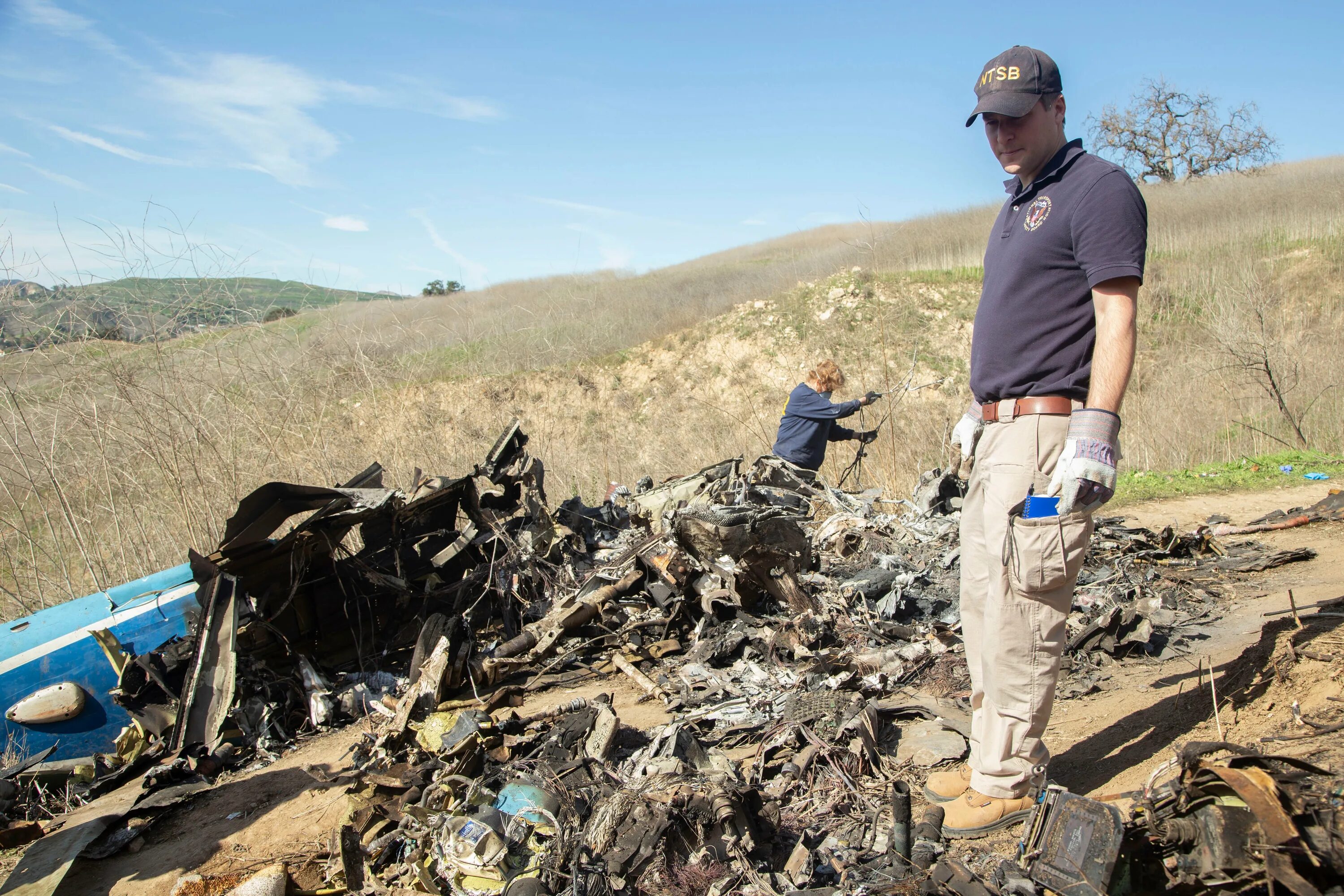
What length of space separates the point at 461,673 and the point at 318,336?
6.32 m

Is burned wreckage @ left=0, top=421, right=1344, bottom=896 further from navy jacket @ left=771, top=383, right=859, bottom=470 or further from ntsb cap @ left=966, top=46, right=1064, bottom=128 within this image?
ntsb cap @ left=966, top=46, right=1064, bottom=128

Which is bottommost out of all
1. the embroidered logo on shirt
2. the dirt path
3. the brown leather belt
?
the dirt path

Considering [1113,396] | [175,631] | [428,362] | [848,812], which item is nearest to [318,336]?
[175,631]

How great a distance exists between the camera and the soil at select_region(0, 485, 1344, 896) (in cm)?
256

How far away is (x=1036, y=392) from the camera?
2.34 meters

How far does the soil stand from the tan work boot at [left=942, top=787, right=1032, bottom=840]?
0.04 metres

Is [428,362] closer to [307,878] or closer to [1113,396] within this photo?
[307,878]

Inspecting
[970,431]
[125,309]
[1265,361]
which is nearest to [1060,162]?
[970,431]

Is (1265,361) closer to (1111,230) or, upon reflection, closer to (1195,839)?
(1111,230)

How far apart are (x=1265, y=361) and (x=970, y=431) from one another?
360 inches

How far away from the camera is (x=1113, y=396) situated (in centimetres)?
207

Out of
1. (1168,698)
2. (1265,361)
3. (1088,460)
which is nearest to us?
(1088,460)

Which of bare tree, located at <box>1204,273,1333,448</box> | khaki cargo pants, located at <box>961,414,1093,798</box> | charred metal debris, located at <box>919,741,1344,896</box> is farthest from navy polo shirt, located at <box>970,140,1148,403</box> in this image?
bare tree, located at <box>1204,273,1333,448</box>

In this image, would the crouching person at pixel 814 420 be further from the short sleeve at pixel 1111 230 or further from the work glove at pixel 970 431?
the short sleeve at pixel 1111 230
